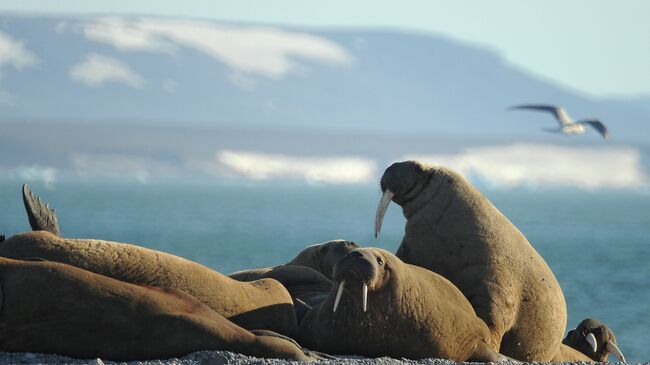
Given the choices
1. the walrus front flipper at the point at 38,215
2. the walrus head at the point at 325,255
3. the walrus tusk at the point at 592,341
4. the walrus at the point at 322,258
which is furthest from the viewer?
the walrus tusk at the point at 592,341

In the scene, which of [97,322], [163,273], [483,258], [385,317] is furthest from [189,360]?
[483,258]

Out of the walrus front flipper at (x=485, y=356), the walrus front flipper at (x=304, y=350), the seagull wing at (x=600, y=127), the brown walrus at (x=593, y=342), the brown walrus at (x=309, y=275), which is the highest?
the walrus front flipper at (x=304, y=350)

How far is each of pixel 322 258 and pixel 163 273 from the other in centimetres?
251

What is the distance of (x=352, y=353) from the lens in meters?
10.3

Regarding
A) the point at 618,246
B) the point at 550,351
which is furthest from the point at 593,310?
the point at 618,246

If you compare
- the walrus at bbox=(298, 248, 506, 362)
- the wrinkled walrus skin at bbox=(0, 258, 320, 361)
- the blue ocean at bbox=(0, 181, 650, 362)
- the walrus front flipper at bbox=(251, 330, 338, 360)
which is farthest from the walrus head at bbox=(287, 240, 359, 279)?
the blue ocean at bbox=(0, 181, 650, 362)

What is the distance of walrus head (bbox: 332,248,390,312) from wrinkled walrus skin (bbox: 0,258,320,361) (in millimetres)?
485

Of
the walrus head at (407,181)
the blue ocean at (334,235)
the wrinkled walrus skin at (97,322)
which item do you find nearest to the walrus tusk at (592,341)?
the walrus head at (407,181)

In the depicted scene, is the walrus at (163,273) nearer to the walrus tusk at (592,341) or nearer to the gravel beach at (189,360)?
the gravel beach at (189,360)

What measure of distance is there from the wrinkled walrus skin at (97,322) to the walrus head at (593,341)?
3934mm

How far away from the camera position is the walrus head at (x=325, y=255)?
12.4 meters

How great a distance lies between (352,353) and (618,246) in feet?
302

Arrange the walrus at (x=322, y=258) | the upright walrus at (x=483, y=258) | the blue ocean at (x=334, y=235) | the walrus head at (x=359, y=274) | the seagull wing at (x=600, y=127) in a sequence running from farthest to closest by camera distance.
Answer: the blue ocean at (x=334, y=235), the seagull wing at (x=600, y=127), the walrus at (x=322, y=258), the upright walrus at (x=483, y=258), the walrus head at (x=359, y=274)

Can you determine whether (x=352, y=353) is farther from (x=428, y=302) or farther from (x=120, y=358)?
(x=120, y=358)
